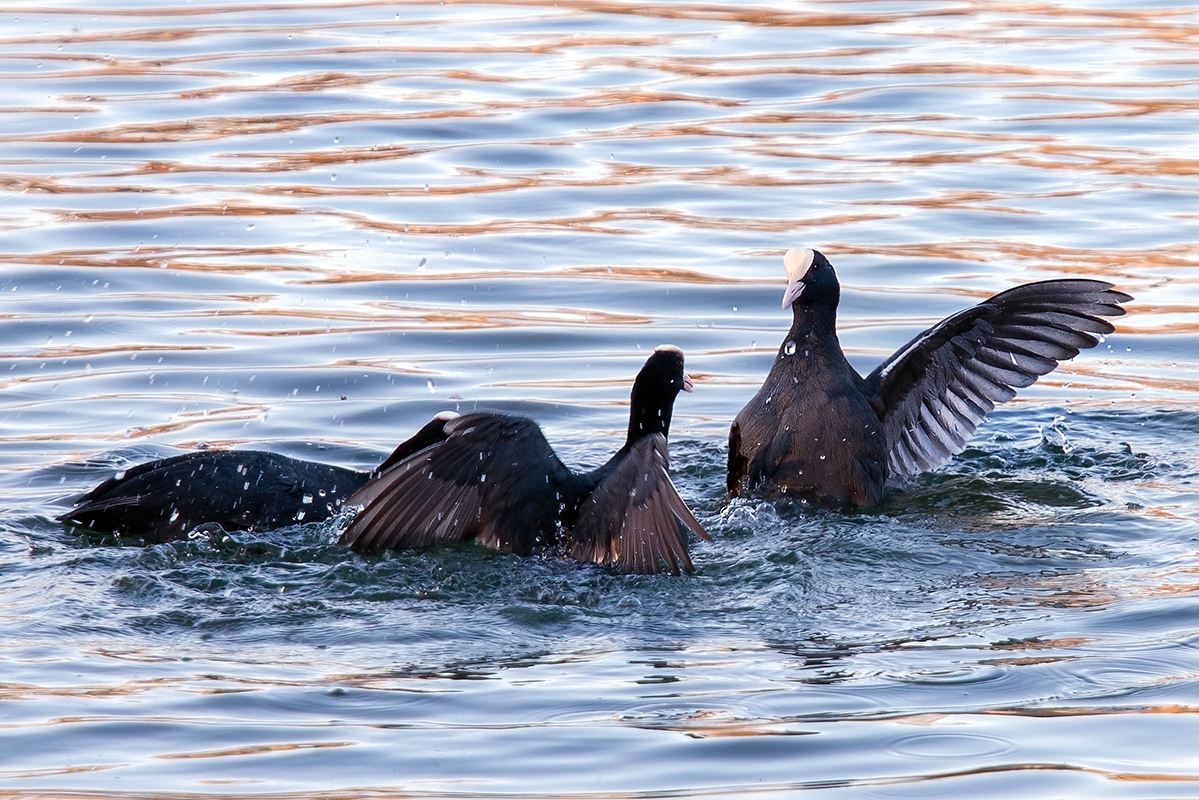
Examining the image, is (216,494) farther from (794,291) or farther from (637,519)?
(794,291)

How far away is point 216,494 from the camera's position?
6215mm

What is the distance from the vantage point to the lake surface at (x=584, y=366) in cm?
458

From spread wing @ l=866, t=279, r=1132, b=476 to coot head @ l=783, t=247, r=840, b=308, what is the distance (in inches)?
16.7

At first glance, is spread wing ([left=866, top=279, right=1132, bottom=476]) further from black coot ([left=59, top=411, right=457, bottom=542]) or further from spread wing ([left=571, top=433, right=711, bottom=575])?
black coot ([left=59, top=411, right=457, bottom=542])

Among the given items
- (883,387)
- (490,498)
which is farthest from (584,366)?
(490,498)

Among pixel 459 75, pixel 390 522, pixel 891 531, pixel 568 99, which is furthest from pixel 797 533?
pixel 459 75

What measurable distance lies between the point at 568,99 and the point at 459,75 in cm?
119

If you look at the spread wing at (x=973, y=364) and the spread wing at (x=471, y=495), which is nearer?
the spread wing at (x=471, y=495)

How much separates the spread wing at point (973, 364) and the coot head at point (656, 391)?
46.7 inches

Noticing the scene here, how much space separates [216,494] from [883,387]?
2.75 meters

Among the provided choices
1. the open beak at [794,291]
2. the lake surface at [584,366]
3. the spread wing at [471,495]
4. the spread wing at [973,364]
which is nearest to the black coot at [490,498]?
the spread wing at [471,495]

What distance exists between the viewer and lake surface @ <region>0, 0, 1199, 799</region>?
15.0 ft

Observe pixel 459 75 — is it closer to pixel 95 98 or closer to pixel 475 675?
pixel 95 98

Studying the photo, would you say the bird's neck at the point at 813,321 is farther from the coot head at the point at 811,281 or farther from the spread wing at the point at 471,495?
the spread wing at the point at 471,495
